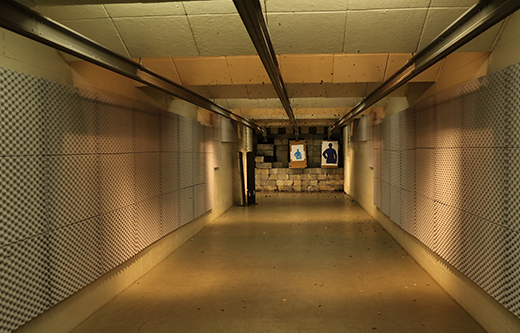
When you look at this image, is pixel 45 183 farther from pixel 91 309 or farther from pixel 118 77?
pixel 118 77

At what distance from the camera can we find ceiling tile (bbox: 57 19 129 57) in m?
3.21

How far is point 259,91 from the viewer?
6.09 metres

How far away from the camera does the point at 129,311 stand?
365 centimetres

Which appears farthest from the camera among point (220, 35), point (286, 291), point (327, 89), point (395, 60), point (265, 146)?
point (265, 146)

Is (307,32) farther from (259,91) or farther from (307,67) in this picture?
(259,91)

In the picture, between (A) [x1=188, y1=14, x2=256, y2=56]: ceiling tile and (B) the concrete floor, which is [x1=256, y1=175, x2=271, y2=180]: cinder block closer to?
(B) the concrete floor

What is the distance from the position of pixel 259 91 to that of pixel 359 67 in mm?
2044

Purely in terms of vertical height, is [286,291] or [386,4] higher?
[386,4]

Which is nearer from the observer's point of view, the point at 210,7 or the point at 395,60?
the point at 210,7

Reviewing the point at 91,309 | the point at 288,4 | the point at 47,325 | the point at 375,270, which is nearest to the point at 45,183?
the point at 47,325

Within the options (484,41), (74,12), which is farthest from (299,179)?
(74,12)

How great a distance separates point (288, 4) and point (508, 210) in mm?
2416

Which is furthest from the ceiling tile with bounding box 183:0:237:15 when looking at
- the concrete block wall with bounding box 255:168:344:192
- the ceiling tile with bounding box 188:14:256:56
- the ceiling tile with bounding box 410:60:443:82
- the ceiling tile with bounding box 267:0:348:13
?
the concrete block wall with bounding box 255:168:344:192

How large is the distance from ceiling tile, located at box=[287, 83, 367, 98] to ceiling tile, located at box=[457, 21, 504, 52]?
9.14ft
